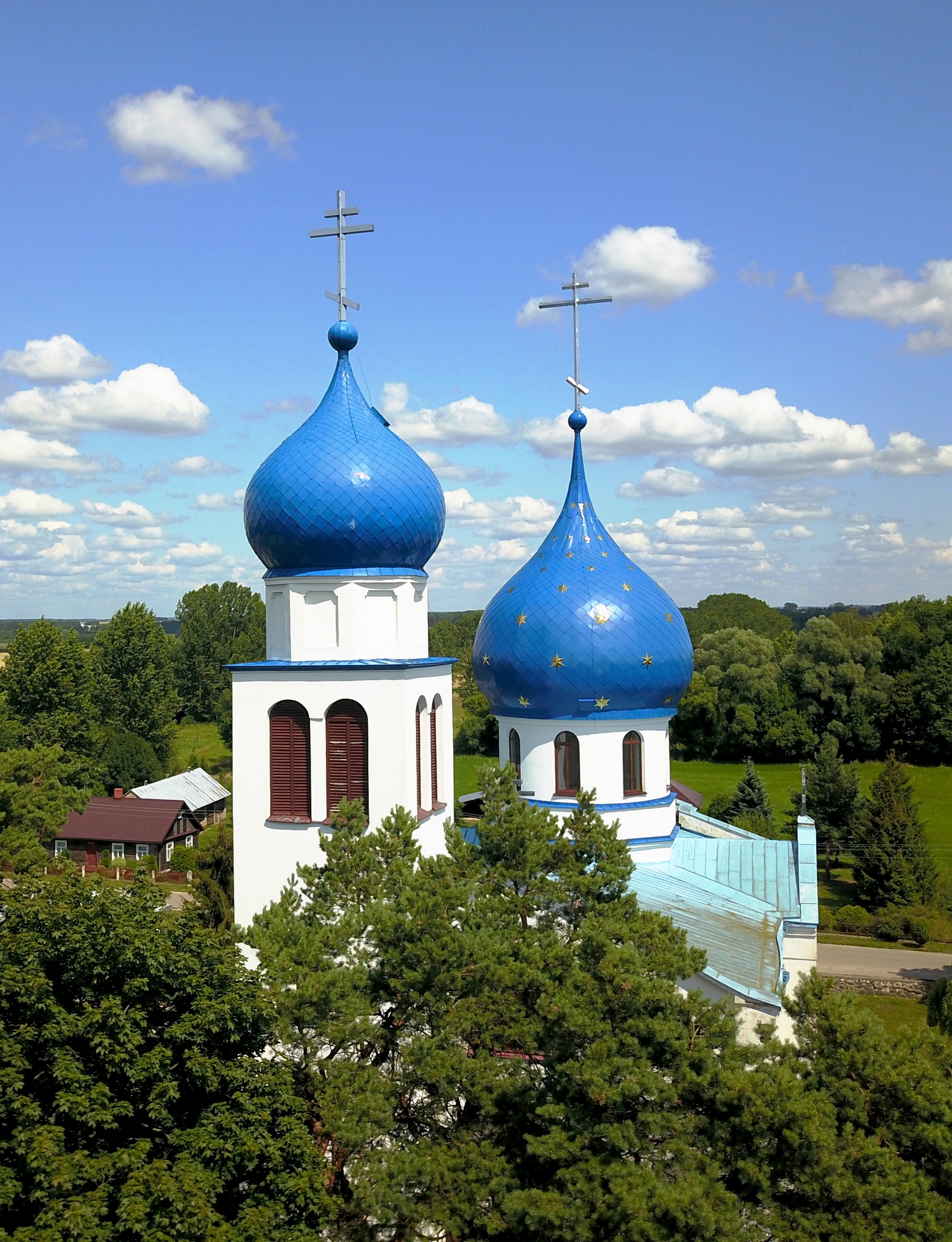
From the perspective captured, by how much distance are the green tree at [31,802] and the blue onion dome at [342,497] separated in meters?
14.3

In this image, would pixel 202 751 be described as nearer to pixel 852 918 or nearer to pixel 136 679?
pixel 136 679

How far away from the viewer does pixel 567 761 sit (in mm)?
17703

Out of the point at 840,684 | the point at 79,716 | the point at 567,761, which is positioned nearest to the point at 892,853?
the point at 567,761

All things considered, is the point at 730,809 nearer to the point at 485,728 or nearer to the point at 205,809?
the point at 485,728

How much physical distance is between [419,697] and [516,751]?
16.5 feet

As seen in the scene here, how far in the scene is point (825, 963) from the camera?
85.5ft

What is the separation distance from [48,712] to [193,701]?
17522 mm

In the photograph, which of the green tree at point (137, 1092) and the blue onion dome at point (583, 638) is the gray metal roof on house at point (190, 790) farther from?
the green tree at point (137, 1092)

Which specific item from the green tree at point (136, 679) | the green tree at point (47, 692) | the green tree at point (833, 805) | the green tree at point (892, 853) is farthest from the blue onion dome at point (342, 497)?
the green tree at point (136, 679)

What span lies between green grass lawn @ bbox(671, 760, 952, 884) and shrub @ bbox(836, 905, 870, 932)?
904 cm

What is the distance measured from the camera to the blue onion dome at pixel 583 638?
1727cm

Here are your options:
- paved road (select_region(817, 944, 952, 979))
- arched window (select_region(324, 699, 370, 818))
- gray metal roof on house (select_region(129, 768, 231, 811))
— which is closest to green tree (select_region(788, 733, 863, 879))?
paved road (select_region(817, 944, 952, 979))

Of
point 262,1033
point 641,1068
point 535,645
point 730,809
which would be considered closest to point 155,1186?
point 262,1033

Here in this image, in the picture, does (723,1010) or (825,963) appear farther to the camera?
(825,963)
